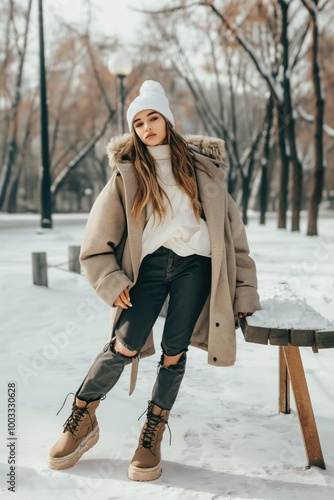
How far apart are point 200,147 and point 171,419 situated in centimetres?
153

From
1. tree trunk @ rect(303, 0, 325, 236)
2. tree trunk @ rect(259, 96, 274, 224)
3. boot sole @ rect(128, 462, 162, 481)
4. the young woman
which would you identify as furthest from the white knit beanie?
tree trunk @ rect(259, 96, 274, 224)

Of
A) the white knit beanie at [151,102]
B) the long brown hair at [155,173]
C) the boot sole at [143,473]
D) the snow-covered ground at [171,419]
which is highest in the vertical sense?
the white knit beanie at [151,102]

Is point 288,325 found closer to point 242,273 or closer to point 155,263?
point 242,273

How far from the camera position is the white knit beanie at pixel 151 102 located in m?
2.64

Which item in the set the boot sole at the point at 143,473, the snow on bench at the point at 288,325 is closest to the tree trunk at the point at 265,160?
the snow on bench at the point at 288,325

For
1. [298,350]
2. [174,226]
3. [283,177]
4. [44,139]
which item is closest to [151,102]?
[174,226]

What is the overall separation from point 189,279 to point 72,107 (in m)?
24.7

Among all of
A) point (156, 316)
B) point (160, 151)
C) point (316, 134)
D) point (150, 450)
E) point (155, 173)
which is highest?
point (316, 134)

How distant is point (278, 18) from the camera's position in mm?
14742

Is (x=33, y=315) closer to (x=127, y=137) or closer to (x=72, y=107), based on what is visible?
(x=127, y=137)

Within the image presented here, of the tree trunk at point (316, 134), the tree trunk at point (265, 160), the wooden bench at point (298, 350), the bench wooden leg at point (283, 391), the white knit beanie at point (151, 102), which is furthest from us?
the tree trunk at point (265, 160)

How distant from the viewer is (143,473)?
248 cm

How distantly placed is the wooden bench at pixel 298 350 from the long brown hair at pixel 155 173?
61 cm

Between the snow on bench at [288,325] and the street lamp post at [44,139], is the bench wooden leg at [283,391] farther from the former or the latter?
the street lamp post at [44,139]
